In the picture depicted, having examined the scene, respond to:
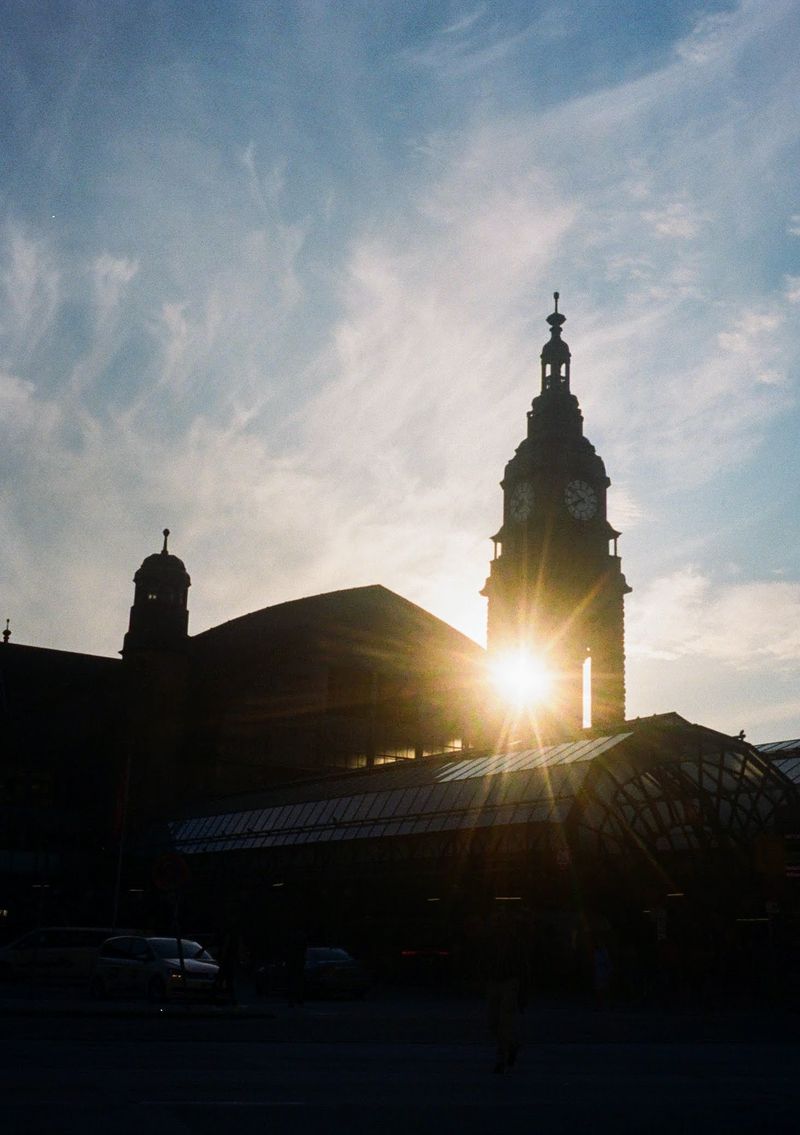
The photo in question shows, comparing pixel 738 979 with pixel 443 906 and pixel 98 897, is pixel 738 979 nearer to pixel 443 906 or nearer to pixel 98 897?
pixel 443 906

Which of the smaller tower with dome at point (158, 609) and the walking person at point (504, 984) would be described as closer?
the walking person at point (504, 984)

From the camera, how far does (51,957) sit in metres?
44.5

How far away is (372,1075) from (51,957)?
101 ft

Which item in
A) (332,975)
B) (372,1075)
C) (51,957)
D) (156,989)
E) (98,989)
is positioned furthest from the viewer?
(51,957)

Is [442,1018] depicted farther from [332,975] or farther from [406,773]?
[406,773]

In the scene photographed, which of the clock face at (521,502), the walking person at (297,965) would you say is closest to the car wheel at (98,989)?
the walking person at (297,965)

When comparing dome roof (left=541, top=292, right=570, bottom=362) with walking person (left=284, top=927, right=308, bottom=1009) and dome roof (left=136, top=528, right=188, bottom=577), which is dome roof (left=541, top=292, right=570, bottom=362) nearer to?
dome roof (left=136, top=528, right=188, bottom=577)

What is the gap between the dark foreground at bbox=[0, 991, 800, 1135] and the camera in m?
12.1

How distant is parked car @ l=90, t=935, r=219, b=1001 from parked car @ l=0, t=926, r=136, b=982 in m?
8.16

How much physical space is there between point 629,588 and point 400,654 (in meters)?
17.7

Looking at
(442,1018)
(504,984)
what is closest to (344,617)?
(442,1018)

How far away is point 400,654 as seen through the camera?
81312 mm

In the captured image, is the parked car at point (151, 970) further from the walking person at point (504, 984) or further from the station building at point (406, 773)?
the walking person at point (504, 984)

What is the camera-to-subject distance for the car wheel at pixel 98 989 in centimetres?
3594
